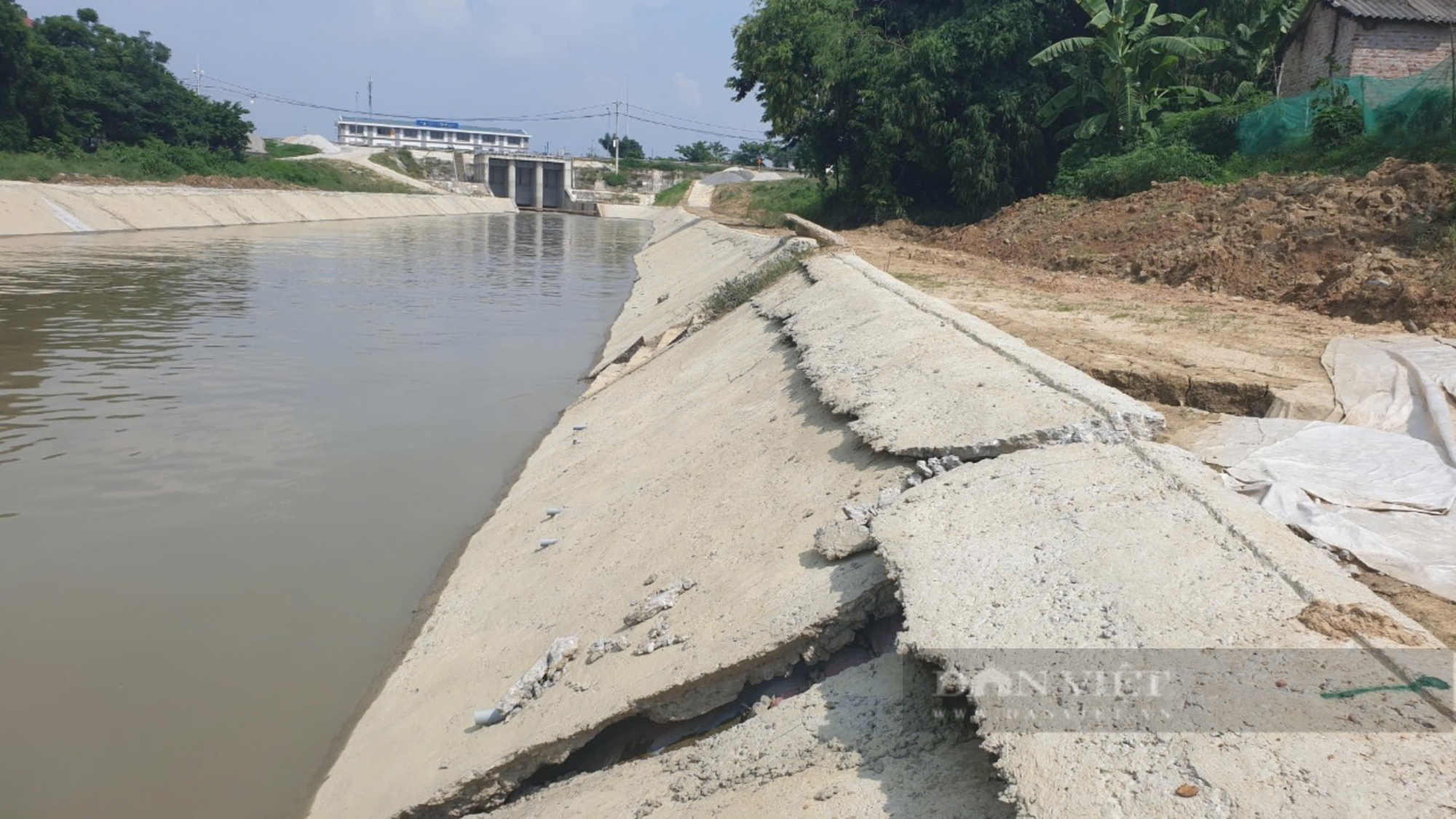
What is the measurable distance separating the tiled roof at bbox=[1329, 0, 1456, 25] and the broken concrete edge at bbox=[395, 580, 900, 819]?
69.3ft

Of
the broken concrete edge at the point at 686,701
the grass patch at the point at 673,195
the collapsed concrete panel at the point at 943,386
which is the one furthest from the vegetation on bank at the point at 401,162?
the broken concrete edge at the point at 686,701

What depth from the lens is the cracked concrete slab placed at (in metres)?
2.99

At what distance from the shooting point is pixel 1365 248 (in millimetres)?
11195

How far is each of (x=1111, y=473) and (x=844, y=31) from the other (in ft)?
85.7

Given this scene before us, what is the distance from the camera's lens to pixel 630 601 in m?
5.30

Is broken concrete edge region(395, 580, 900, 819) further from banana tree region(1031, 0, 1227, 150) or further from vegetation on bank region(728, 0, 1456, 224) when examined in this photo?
banana tree region(1031, 0, 1227, 150)

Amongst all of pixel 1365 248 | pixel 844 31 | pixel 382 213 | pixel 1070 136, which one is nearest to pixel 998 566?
pixel 1365 248

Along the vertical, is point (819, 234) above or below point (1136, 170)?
below

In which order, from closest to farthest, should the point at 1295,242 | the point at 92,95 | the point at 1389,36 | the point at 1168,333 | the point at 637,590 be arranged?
1. the point at 637,590
2. the point at 1168,333
3. the point at 1295,242
4. the point at 1389,36
5. the point at 92,95

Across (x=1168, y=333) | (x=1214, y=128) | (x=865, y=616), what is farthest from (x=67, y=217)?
(x=865, y=616)

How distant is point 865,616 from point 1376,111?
55.2 feet

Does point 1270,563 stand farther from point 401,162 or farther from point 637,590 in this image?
point 401,162

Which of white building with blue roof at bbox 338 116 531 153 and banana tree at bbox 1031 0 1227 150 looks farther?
white building with blue roof at bbox 338 116 531 153

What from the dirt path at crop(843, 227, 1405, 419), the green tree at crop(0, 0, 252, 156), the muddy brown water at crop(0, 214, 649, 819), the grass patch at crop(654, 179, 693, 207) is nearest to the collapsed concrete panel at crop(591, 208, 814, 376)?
the muddy brown water at crop(0, 214, 649, 819)
